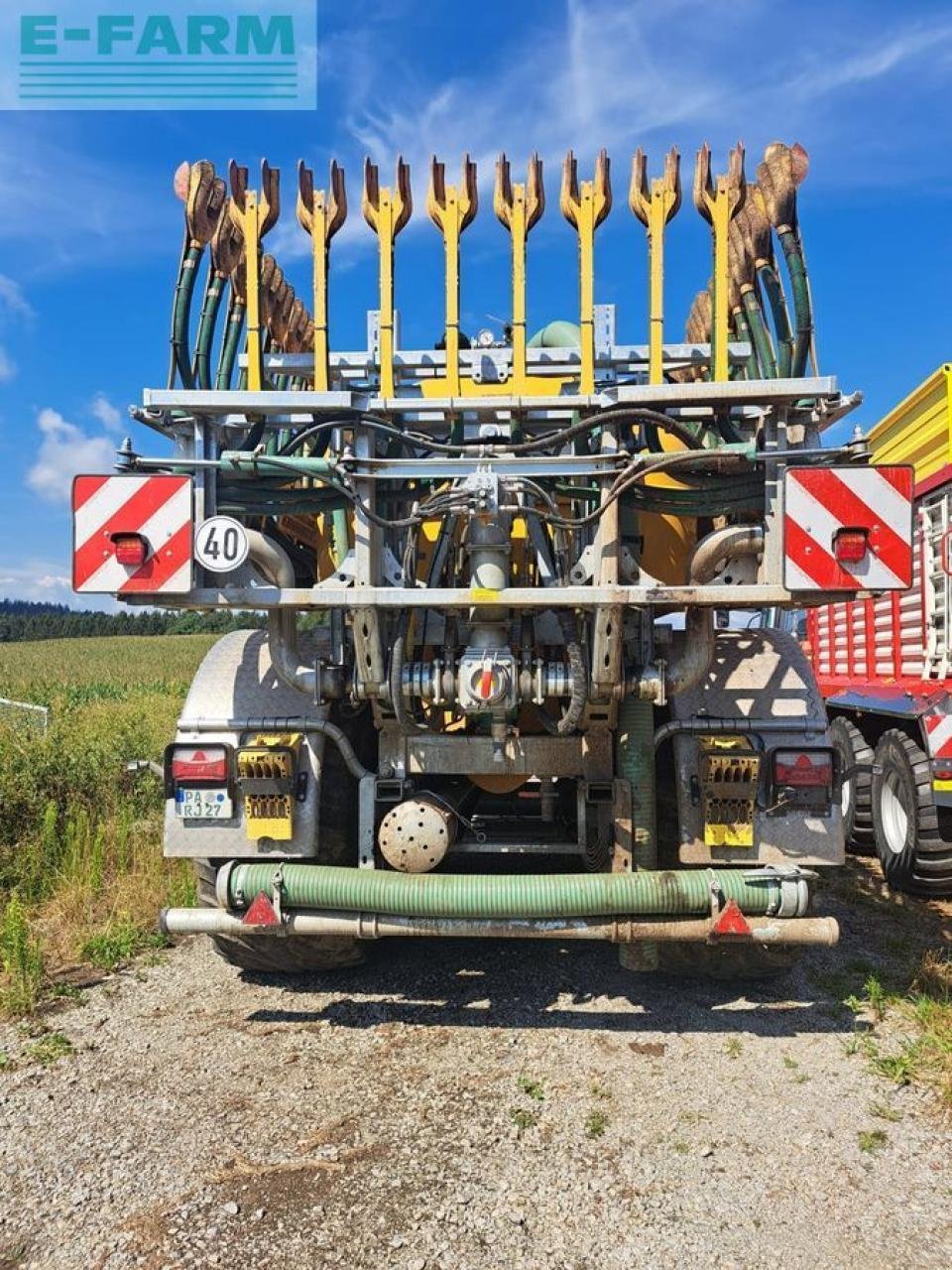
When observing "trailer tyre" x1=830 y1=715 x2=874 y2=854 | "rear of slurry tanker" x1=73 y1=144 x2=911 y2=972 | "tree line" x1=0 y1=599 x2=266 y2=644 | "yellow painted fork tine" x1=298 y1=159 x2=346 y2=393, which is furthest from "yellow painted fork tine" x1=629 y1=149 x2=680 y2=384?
"tree line" x1=0 y1=599 x2=266 y2=644

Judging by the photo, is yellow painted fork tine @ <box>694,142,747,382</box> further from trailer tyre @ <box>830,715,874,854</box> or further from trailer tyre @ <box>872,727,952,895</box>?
trailer tyre @ <box>830,715,874,854</box>

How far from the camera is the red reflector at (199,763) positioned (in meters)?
3.31

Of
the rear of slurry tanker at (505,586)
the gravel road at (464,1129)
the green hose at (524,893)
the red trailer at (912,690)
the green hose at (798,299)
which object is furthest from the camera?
the red trailer at (912,690)

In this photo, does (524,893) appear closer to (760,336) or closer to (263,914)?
(263,914)

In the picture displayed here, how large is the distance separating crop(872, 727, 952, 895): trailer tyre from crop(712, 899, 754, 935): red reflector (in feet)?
9.26

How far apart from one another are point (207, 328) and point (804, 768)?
2.92 meters

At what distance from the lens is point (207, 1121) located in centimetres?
274

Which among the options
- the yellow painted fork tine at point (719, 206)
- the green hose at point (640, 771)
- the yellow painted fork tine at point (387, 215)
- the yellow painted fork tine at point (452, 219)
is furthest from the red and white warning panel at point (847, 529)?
the yellow painted fork tine at point (387, 215)

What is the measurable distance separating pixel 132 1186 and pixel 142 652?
144ft

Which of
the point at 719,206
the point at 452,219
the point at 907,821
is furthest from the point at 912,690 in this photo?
the point at 452,219

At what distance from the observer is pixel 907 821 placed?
17.9 ft

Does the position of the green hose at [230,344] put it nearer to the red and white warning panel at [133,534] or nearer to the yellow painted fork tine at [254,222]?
the yellow painted fork tine at [254,222]

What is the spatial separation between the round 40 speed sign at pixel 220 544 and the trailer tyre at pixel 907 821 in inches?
172

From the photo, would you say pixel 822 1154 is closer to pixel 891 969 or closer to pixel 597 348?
pixel 891 969
